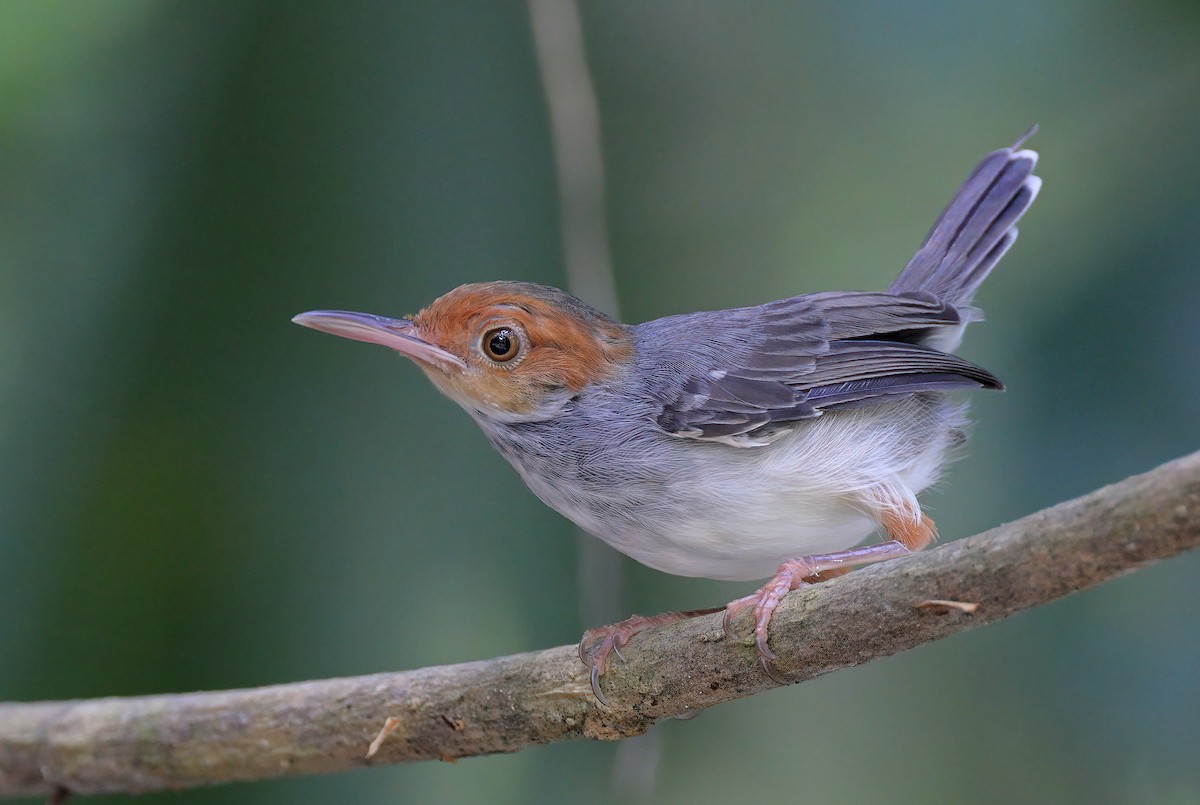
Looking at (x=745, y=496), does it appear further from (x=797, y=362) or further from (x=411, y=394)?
(x=411, y=394)

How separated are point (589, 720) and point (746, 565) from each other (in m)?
0.72

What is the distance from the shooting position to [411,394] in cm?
467

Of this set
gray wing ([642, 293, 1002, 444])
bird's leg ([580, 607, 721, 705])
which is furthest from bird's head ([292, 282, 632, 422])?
bird's leg ([580, 607, 721, 705])

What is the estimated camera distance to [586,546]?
455 centimetres

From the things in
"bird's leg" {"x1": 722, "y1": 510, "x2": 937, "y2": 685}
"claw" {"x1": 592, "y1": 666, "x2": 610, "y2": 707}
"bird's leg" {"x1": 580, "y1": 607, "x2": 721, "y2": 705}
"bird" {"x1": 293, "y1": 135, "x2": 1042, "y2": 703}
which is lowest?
"claw" {"x1": 592, "y1": 666, "x2": 610, "y2": 707}

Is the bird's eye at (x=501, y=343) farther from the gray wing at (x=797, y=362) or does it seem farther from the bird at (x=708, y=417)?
the gray wing at (x=797, y=362)

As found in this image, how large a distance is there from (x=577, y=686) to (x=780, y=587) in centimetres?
66

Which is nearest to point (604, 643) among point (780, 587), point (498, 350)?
point (780, 587)

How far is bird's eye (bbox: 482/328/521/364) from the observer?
325 cm

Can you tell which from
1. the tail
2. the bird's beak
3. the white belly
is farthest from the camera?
the tail

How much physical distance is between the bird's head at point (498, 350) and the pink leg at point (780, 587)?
3.03ft

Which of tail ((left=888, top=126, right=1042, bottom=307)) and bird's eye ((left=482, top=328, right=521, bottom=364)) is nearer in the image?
bird's eye ((left=482, top=328, right=521, bottom=364))

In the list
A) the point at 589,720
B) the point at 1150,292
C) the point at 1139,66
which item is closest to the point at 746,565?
the point at 589,720

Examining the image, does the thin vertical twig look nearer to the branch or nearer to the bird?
the bird
